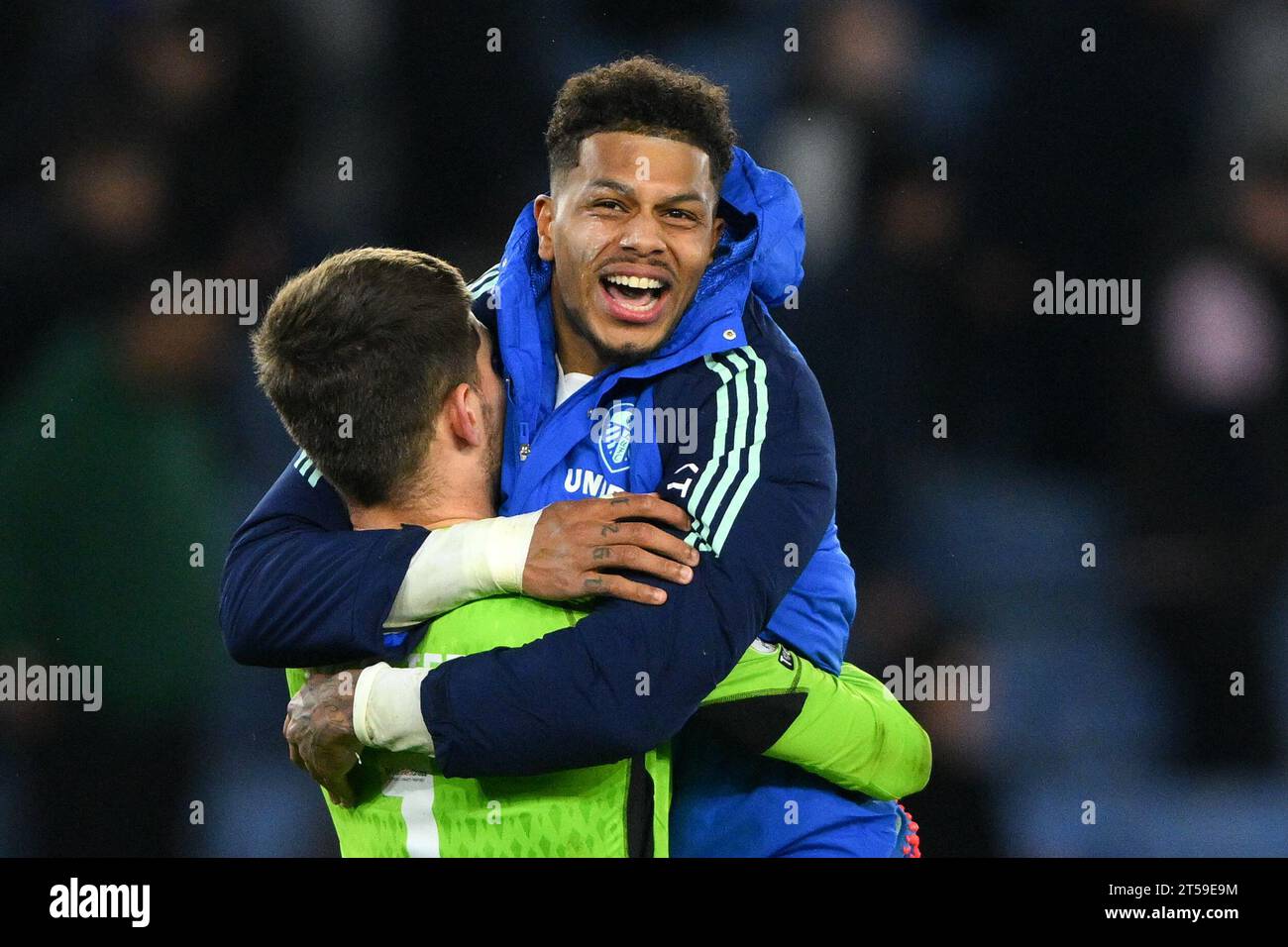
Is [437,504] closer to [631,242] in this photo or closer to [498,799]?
[498,799]

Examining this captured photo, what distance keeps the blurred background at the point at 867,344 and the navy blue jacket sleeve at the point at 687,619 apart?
1.02 meters

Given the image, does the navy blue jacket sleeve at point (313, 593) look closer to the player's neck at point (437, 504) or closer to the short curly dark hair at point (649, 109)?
the player's neck at point (437, 504)

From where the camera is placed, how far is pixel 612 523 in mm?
1657

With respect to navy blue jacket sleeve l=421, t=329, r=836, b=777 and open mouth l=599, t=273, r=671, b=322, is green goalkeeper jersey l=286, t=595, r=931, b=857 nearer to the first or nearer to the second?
navy blue jacket sleeve l=421, t=329, r=836, b=777

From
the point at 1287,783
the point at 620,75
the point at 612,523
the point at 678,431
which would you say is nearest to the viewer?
the point at 612,523

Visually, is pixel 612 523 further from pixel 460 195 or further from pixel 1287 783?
pixel 1287 783

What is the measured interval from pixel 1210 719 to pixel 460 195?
1.65 m

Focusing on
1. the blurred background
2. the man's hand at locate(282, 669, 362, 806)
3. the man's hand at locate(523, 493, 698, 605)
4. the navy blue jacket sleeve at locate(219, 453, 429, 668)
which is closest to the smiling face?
the man's hand at locate(523, 493, 698, 605)

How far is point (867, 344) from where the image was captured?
2.88m

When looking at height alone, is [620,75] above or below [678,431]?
above

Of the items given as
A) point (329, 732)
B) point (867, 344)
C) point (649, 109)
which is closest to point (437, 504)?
point (329, 732)

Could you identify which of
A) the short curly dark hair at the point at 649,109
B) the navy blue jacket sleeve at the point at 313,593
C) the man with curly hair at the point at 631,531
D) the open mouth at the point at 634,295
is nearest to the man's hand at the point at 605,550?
the man with curly hair at the point at 631,531

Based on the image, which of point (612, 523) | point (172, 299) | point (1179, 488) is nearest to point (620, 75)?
point (612, 523)

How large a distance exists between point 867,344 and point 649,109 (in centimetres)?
107
